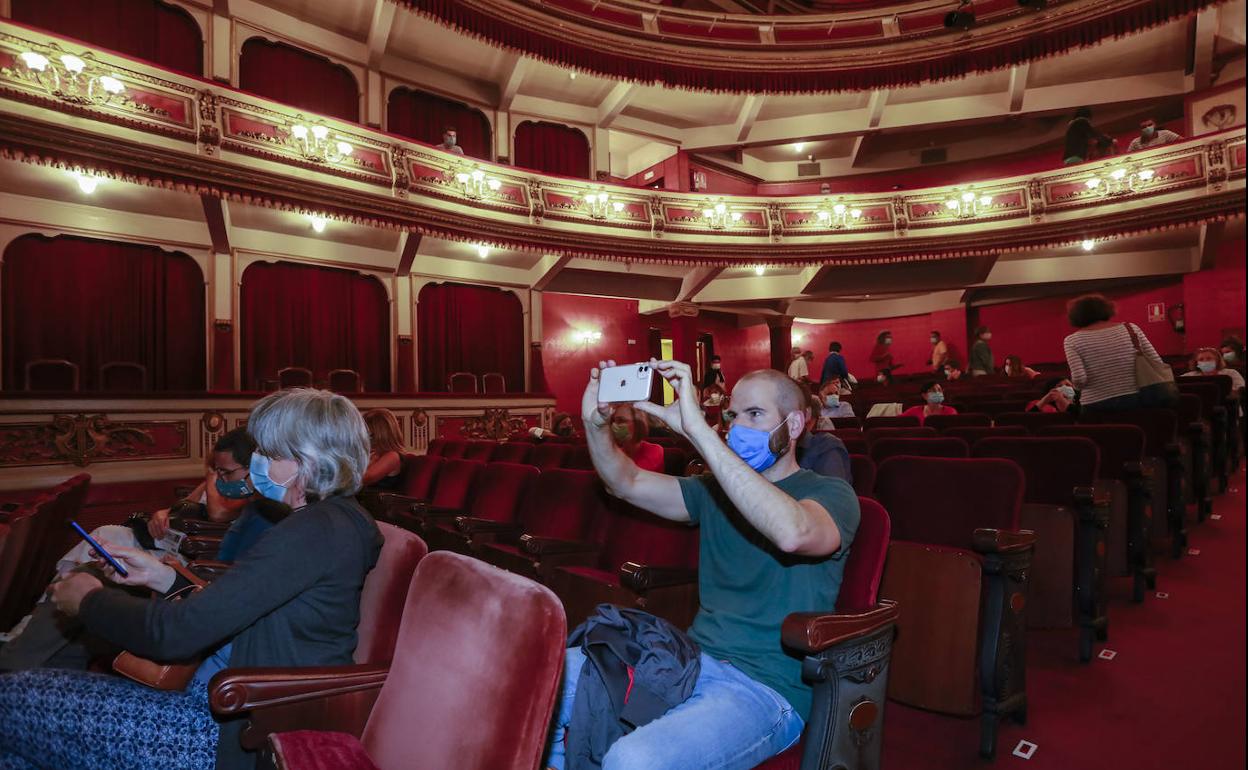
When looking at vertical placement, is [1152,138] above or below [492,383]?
above

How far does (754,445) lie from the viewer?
1.59 m

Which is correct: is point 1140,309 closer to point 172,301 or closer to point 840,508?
point 840,508

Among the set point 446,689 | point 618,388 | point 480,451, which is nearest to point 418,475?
point 480,451

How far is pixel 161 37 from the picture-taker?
7.78 meters

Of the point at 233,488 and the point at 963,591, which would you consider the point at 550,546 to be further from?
the point at 963,591

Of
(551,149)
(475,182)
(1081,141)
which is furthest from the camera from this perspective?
(551,149)

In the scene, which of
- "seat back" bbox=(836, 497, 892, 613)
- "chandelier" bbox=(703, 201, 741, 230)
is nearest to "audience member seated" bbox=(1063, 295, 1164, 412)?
"seat back" bbox=(836, 497, 892, 613)

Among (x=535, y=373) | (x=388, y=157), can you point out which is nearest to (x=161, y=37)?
(x=388, y=157)

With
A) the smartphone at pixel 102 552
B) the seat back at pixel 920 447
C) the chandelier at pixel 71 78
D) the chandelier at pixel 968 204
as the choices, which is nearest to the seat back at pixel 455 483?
the seat back at pixel 920 447

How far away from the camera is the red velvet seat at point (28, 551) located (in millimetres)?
2133

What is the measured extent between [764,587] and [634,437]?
1.49 m

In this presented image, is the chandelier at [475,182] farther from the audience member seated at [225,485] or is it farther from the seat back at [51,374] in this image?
the audience member seated at [225,485]

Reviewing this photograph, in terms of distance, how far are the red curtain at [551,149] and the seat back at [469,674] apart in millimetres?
10166

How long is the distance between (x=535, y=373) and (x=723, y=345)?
13.7 ft
